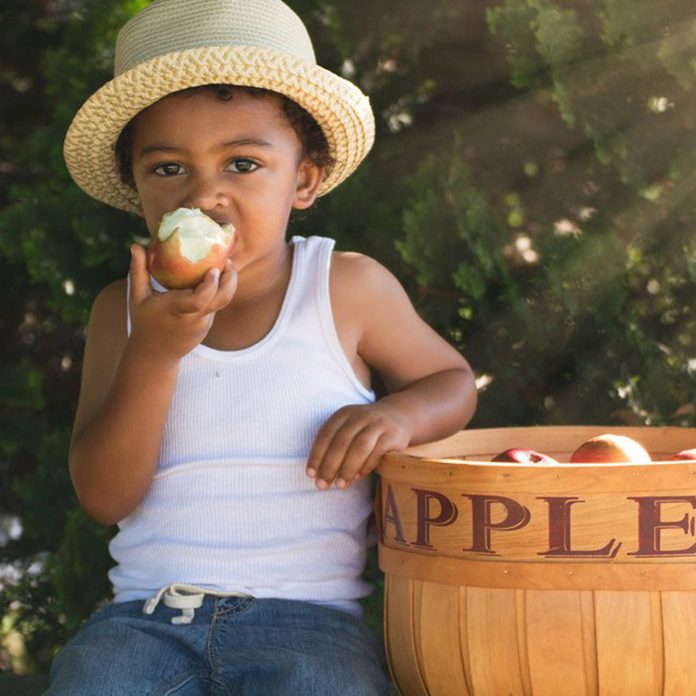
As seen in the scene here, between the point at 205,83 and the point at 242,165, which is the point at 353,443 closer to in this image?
the point at 242,165

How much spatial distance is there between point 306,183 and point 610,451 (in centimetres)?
87

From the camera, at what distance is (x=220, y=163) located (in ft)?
7.73

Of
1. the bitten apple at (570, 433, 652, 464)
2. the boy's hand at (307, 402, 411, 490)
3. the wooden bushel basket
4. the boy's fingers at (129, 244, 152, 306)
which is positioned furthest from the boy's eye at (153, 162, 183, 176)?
the bitten apple at (570, 433, 652, 464)

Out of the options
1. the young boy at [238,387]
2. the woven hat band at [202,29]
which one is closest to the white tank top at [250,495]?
the young boy at [238,387]

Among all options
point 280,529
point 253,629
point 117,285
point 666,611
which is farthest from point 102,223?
point 666,611

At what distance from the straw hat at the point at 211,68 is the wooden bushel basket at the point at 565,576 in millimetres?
825

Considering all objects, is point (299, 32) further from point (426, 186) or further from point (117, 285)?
point (117, 285)

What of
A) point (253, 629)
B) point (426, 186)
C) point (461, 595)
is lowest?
point (253, 629)

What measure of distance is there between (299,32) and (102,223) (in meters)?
0.86

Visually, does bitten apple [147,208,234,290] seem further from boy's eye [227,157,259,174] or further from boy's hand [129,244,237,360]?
boy's eye [227,157,259,174]

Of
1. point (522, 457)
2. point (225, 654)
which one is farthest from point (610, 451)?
point (225, 654)

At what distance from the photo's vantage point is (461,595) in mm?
2031

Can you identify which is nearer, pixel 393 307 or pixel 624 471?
pixel 624 471

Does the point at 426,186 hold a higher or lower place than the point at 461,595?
higher
